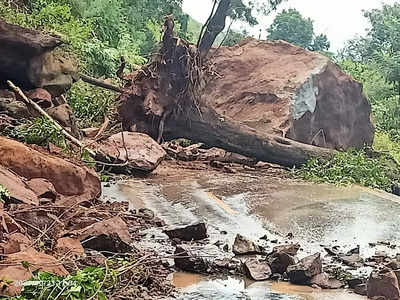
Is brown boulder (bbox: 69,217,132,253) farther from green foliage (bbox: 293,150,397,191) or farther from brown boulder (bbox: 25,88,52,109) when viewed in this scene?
green foliage (bbox: 293,150,397,191)

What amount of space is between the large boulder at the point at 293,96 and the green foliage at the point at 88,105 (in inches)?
130

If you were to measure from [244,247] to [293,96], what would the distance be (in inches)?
409

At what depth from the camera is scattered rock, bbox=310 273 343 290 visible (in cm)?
537

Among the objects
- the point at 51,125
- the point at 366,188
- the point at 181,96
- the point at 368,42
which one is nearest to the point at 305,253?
the point at 51,125

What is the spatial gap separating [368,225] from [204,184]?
3606 mm

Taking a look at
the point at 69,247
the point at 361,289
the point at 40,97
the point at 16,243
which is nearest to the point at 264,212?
A: the point at 361,289

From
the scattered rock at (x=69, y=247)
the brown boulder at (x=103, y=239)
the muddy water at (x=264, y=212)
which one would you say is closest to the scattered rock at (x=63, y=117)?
the muddy water at (x=264, y=212)

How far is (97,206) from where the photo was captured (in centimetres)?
750

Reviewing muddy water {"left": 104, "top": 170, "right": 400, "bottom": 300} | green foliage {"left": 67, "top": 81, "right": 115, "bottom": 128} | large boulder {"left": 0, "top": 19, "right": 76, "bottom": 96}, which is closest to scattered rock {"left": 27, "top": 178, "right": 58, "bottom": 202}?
muddy water {"left": 104, "top": 170, "right": 400, "bottom": 300}

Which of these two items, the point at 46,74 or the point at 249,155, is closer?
the point at 46,74

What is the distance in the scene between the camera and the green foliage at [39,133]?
8.47 metres

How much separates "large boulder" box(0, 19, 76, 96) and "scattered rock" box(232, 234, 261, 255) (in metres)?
5.49

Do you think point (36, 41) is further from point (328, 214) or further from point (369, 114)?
point (369, 114)

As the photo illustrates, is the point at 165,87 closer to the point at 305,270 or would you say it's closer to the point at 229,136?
the point at 229,136
